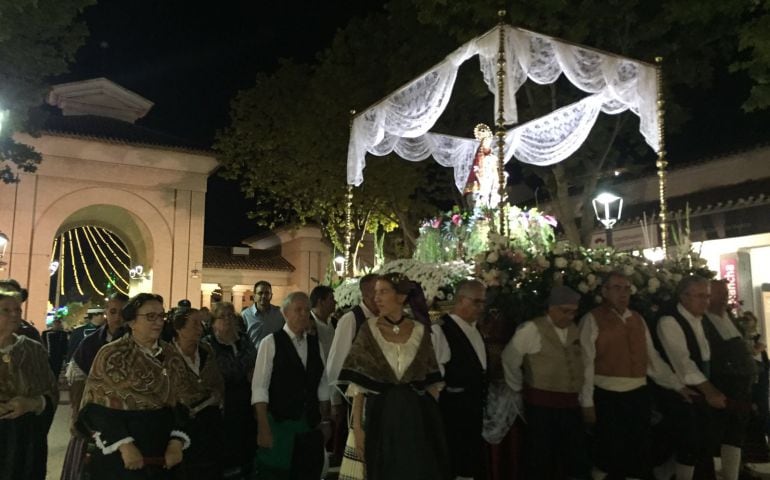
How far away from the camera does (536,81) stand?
9133mm

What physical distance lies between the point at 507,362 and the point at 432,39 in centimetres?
1174

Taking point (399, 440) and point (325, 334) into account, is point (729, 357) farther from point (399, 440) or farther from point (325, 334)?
point (325, 334)

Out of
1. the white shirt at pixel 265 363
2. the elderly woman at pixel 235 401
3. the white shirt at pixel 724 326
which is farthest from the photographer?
the white shirt at pixel 724 326

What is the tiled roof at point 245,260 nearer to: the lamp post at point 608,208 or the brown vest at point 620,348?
the lamp post at point 608,208

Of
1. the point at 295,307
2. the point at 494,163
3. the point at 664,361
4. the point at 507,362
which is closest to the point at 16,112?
the point at 494,163

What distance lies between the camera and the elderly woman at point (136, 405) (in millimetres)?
3568

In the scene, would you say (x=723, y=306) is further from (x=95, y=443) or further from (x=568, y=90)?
(x=568, y=90)

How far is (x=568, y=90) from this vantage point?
14227 mm

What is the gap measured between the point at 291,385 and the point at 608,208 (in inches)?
339

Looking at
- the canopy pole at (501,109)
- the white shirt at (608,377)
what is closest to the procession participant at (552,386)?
the white shirt at (608,377)

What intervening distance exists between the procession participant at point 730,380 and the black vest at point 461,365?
228cm

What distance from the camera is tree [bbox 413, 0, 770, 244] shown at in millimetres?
11383

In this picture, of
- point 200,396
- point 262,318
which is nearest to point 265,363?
point 200,396

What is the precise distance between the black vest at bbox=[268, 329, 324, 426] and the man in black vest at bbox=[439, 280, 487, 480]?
3.44ft
